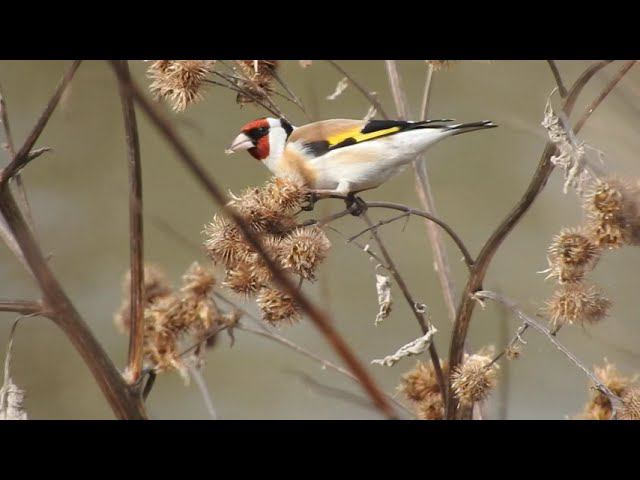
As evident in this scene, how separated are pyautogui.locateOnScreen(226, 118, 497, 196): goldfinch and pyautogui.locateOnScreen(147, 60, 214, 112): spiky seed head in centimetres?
22

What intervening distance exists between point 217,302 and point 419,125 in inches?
16.8

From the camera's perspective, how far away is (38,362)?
349 cm

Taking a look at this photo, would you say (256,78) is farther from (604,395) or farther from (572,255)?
(604,395)

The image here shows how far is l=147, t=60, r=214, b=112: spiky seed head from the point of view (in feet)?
4.04

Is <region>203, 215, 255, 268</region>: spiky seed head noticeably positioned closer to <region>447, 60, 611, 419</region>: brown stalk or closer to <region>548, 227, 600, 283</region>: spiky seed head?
<region>447, 60, 611, 419</region>: brown stalk

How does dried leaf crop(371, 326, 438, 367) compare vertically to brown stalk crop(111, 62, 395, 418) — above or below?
above

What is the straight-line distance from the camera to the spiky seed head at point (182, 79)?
1.23 metres

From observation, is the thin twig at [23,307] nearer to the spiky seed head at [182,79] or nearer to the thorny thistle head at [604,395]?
the spiky seed head at [182,79]

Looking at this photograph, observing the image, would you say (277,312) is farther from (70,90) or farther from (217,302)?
(70,90)

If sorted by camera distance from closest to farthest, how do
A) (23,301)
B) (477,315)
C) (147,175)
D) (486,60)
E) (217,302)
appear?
(23,301)
(486,60)
(217,302)
(477,315)
(147,175)

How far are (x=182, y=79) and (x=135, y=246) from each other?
1.03 feet

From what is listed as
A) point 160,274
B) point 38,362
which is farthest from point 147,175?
point 160,274

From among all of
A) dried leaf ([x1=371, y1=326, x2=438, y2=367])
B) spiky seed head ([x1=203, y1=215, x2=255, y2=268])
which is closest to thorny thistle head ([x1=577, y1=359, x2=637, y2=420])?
dried leaf ([x1=371, y1=326, x2=438, y2=367])

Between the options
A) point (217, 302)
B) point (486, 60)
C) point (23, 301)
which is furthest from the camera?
point (217, 302)
